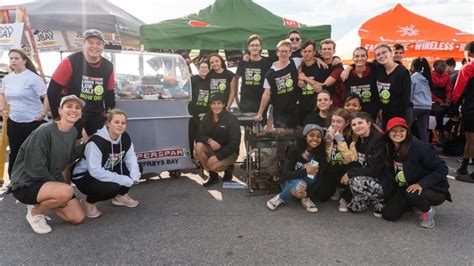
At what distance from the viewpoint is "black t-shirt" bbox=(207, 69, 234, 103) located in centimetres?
485

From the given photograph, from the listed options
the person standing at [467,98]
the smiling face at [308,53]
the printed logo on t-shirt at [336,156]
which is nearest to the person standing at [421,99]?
the person standing at [467,98]

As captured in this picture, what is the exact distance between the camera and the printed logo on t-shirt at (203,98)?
493cm

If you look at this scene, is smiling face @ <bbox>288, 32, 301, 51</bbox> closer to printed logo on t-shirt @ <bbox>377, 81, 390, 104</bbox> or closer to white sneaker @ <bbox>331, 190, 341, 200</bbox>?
printed logo on t-shirt @ <bbox>377, 81, 390, 104</bbox>

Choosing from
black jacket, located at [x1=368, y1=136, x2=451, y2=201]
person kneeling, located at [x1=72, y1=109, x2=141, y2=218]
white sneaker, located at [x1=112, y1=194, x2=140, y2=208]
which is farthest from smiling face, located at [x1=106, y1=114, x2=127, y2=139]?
black jacket, located at [x1=368, y1=136, x2=451, y2=201]

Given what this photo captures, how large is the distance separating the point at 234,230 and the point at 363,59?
252 centimetres

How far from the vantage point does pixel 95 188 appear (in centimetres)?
334

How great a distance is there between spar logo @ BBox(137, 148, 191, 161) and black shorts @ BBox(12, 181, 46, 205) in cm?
146

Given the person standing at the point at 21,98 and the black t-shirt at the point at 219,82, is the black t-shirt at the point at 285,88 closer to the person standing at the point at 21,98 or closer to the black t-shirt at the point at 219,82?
the black t-shirt at the point at 219,82

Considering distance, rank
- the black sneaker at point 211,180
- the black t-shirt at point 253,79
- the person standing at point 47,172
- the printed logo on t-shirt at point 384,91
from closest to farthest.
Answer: the person standing at point 47,172 < the printed logo on t-shirt at point 384,91 < the black sneaker at point 211,180 < the black t-shirt at point 253,79

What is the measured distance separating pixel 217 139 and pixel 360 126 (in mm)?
1809

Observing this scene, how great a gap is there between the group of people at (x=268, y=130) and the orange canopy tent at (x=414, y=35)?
5.20 metres

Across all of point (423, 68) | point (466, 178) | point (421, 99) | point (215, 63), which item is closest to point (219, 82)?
point (215, 63)

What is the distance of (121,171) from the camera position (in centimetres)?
361

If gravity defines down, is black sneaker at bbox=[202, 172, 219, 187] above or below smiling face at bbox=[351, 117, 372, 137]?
below
